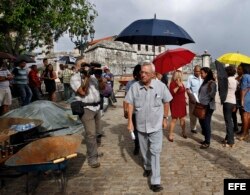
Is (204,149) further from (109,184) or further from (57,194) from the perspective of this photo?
(57,194)

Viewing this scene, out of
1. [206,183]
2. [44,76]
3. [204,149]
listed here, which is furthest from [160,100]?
[44,76]

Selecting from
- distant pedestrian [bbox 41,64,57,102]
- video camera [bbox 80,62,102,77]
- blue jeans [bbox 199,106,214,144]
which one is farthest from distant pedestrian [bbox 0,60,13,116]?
blue jeans [bbox 199,106,214,144]

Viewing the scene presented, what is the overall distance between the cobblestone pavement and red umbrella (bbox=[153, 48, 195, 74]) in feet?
6.07

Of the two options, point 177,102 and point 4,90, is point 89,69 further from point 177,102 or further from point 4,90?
point 4,90

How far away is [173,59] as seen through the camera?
8633 millimetres

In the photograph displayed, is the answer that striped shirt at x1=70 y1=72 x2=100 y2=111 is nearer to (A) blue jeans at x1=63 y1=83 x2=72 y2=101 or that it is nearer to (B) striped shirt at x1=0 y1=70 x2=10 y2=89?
(B) striped shirt at x1=0 y1=70 x2=10 y2=89

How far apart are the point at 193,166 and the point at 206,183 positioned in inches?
37.7

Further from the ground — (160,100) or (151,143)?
(160,100)

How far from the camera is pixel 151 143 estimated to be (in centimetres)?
555

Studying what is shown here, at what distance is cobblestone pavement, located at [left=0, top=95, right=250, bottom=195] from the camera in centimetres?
555

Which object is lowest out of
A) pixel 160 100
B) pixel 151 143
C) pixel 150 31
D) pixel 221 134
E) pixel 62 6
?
pixel 221 134

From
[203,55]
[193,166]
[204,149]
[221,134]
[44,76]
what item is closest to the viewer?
[193,166]

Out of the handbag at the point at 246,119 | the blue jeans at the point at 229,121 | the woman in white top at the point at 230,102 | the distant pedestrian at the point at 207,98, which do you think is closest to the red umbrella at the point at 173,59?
the distant pedestrian at the point at 207,98

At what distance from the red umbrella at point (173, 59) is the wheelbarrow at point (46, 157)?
4022mm
